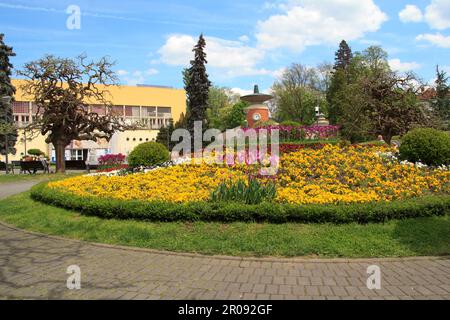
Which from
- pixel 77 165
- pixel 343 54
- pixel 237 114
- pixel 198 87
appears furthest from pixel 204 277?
pixel 343 54

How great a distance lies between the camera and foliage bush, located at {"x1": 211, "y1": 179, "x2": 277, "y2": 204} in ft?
25.0

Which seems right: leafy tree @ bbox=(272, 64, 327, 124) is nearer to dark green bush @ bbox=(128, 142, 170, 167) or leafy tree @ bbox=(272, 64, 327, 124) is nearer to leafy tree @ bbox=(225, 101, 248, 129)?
leafy tree @ bbox=(225, 101, 248, 129)

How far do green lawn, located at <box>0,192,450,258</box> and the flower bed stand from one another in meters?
0.98

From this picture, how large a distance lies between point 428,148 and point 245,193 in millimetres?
7041

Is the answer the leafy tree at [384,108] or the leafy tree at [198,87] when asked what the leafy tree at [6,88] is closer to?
the leafy tree at [198,87]

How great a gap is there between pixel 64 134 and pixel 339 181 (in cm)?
1688

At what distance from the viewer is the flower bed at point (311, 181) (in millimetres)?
8219

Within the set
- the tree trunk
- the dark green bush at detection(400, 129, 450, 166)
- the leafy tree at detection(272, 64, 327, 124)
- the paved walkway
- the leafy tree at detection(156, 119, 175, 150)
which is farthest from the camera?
the leafy tree at detection(272, 64, 327, 124)

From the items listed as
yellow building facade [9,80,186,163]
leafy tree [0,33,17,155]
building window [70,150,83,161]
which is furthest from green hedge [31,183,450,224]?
building window [70,150,83,161]

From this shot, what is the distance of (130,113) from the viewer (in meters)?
63.1

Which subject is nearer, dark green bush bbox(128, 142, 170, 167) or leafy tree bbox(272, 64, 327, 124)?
dark green bush bbox(128, 142, 170, 167)

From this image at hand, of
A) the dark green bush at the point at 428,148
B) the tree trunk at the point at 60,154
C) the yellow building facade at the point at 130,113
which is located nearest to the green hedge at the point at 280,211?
the dark green bush at the point at 428,148

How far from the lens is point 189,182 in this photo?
10656 millimetres
